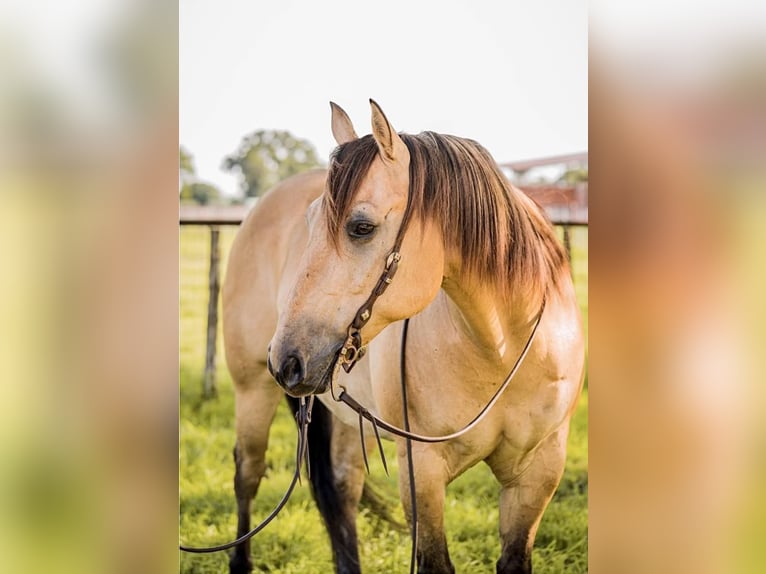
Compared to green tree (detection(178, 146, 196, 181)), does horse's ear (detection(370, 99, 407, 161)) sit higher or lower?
lower

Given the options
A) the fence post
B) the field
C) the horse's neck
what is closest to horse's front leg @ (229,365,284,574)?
the field

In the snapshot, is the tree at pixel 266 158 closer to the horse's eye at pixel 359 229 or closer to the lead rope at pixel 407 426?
the lead rope at pixel 407 426

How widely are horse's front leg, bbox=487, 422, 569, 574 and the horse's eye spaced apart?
852mm

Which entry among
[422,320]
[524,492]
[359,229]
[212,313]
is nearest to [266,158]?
[212,313]

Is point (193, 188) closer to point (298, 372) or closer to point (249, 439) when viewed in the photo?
point (249, 439)

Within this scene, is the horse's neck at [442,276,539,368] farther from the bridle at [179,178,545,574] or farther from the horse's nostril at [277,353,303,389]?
the horse's nostril at [277,353,303,389]

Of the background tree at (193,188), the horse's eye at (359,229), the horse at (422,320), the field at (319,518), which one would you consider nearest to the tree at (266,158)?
the background tree at (193,188)

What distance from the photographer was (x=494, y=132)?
3547mm

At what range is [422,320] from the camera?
2064 mm

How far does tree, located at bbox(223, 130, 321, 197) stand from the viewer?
4.23 metres

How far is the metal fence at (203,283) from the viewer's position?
463cm

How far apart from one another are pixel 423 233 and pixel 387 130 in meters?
0.25

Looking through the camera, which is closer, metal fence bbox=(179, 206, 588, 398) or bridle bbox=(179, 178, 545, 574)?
A: bridle bbox=(179, 178, 545, 574)
